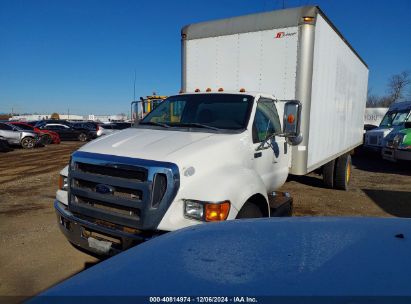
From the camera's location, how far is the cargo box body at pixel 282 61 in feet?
16.6

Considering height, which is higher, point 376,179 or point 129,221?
point 129,221

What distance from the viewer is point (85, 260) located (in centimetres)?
420

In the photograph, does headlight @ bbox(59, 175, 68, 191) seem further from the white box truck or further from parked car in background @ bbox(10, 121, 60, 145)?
parked car in background @ bbox(10, 121, 60, 145)

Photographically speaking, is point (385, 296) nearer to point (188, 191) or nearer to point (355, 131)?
point (188, 191)

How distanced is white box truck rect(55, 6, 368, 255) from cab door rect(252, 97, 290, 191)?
0.02m

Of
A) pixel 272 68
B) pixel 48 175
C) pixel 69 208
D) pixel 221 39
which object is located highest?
pixel 221 39

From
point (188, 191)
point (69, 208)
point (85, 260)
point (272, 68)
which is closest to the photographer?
point (188, 191)

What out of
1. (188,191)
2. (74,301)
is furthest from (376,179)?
(74,301)

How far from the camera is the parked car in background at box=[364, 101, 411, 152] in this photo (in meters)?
14.5

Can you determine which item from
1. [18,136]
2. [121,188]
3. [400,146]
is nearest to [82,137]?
[18,136]

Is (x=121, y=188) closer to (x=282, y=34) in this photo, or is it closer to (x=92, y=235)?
(x=92, y=235)

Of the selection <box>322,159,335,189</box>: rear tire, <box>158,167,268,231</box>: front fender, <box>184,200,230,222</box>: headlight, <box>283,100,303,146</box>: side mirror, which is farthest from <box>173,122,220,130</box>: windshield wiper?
<box>322,159,335,189</box>: rear tire

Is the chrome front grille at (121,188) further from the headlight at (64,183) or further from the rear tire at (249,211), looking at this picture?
the rear tire at (249,211)

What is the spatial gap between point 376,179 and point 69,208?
32.8 feet
